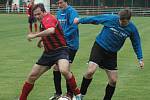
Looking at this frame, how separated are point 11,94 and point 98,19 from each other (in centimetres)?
286

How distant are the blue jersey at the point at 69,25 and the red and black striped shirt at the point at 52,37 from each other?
93cm

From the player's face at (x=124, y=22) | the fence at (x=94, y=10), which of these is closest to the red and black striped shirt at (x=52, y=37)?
the player's face at (x=124, y=22)

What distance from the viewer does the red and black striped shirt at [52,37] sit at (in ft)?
30.3

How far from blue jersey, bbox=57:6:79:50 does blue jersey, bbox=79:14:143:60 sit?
0.99 meters

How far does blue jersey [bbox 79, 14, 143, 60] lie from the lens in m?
9.35

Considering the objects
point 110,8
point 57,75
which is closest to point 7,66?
point 57,75

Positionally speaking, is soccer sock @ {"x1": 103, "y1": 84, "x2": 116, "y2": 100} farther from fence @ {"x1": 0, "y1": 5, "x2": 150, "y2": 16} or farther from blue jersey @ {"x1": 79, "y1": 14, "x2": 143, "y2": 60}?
fence @ {"x1": 0, "y1": 5, "x2": 150, "y2": 16}

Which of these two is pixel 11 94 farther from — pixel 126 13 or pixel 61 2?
pixel 126 13

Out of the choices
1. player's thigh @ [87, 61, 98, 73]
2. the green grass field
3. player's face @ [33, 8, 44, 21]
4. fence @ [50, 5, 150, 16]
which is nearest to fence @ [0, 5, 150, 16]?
fence @ [50, 5, 150, 16]

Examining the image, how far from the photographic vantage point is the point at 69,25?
10.5 meters

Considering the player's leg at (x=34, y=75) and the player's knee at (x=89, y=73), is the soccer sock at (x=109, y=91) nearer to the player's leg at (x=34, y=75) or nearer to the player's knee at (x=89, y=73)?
the player's knee at (x=89, y=73)

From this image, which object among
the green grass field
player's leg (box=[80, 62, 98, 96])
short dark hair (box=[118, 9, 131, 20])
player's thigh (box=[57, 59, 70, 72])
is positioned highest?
short dark hair (box=[118, 9, 131, 20])

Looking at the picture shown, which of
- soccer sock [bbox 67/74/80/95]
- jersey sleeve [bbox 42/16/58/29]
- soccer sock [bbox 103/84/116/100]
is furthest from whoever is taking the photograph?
soccer sock [bbox 103/84/116/100]

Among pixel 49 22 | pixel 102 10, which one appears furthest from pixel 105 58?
pixel 102 10
